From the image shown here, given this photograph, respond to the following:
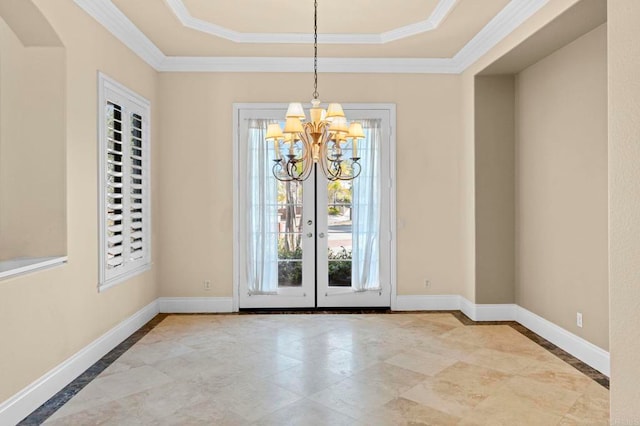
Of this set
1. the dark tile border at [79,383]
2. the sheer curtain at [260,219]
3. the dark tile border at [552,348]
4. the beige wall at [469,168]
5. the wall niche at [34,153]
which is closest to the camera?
the dark tile border at [79,383]

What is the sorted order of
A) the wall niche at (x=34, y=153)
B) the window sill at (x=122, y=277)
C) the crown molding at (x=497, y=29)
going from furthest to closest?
the window sill at (x=122, y=277) < the crown molding at (x=497, y=29) < the wall niche at (x=34, y=153)

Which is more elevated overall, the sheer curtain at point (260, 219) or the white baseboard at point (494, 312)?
the sheer curtain at point (260, 219)

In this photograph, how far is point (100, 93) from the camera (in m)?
3.82

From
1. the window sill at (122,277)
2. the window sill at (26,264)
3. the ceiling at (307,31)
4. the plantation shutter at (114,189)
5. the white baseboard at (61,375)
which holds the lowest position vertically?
the white baseboard at (61,375)

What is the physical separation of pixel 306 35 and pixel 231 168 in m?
1.78

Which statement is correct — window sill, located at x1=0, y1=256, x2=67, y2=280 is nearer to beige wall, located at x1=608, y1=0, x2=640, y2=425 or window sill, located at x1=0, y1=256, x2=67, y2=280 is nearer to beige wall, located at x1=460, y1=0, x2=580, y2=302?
beige wall, located at x1=608, y1=0, x2=640, y2=425

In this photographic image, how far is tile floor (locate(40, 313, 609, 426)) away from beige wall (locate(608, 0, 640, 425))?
3.09 feet

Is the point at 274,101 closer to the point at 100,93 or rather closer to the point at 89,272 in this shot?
the point at 100,93

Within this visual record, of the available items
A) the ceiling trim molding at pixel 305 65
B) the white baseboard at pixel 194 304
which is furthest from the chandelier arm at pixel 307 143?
the white baseboard at pixel 194 304

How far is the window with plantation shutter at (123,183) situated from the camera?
12.8ft

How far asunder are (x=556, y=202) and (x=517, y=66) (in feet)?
4.93

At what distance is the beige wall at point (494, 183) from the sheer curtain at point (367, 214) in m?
1.16

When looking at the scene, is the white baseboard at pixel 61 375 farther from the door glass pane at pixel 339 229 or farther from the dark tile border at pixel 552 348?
the dark tile border at pixel 552 348

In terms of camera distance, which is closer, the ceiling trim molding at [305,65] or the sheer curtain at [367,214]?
the ceiling trim molding at [305,65]
